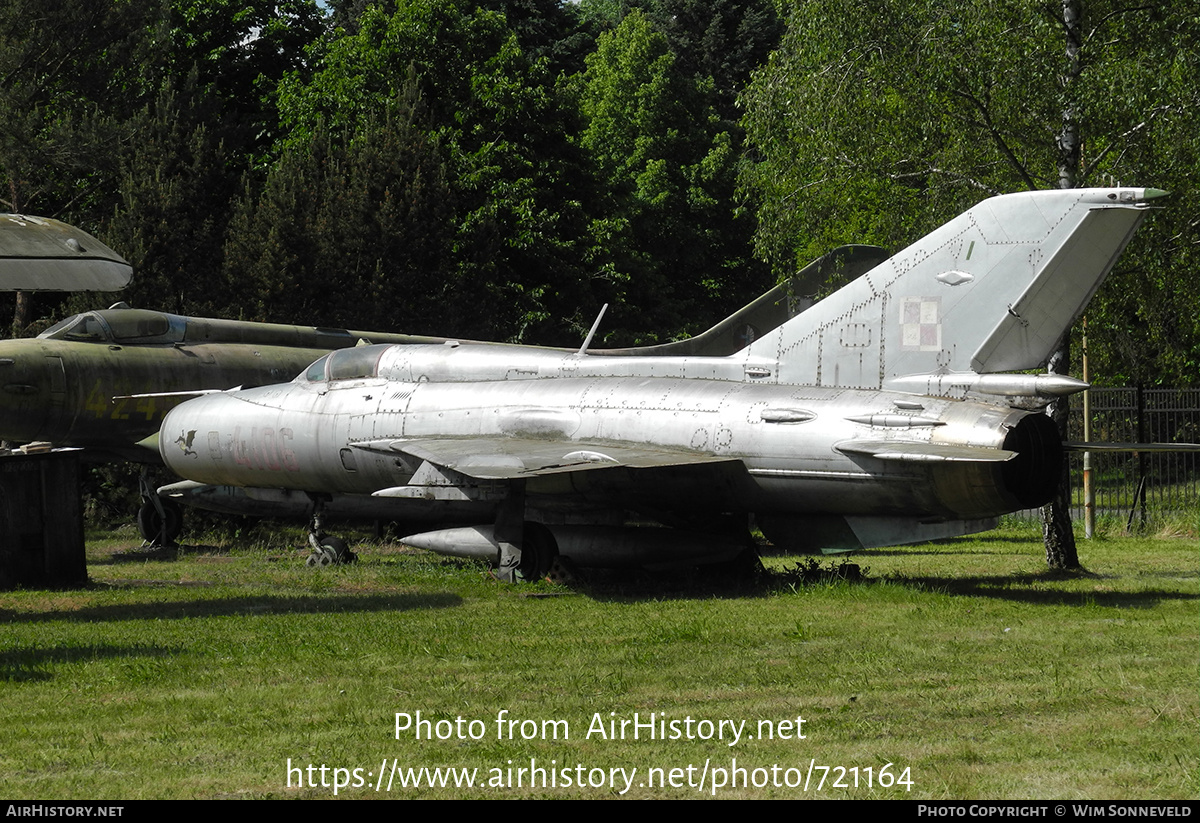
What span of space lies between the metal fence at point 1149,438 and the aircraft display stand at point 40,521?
16.2 m

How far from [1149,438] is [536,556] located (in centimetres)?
1505

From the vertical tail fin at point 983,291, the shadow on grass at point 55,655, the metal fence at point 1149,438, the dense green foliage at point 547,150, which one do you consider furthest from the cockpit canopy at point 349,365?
the metal fence at point 1149,438

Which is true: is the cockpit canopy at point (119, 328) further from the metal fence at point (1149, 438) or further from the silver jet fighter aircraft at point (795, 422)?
the metal fence at point (1149, 438)

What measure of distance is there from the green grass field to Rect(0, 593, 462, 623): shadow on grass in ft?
0.25

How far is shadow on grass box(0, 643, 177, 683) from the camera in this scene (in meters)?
9.50

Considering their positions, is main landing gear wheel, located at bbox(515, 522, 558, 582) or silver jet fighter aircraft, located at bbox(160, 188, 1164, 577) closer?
silver jet fighter aircraft, located at bbox(160, 188, 1164, 577)

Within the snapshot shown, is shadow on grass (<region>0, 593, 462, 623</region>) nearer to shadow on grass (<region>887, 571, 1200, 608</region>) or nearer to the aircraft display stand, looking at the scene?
the aircraft display stand

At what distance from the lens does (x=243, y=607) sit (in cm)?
1327

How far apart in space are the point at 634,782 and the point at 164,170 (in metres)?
26.6

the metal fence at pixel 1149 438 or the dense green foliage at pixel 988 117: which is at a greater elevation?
the dense green foliage at pixel 988 117

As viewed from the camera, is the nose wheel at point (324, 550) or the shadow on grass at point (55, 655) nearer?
the shadow on grass at point (55, 655)

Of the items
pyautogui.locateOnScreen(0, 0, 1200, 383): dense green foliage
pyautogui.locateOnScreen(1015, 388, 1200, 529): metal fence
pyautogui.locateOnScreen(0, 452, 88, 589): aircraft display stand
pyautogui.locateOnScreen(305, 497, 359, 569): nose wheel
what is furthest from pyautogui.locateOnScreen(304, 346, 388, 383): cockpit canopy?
pyautogui.locateOnScreen(1015, 388, 1200, 529): metal fence

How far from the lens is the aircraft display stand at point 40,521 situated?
14.7 meters

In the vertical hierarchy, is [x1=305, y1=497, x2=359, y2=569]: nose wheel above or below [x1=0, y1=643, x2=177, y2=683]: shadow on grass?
below
